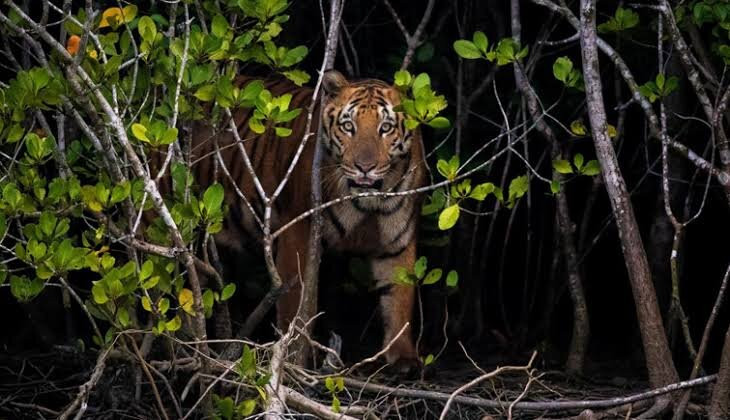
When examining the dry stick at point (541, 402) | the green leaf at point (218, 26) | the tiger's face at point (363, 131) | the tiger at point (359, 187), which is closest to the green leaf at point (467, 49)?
the tiger's face at point (363, 131)

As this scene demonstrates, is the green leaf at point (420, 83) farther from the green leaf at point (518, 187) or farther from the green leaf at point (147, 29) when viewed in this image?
the green leaf at point (147, 29)

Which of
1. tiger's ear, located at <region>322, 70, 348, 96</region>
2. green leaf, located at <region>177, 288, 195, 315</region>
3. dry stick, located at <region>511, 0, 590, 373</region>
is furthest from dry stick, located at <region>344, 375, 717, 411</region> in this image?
tiger's ear, located at <region>322, 70, 348, 96</region>

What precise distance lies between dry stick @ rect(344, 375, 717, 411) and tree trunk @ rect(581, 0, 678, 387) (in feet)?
0.28

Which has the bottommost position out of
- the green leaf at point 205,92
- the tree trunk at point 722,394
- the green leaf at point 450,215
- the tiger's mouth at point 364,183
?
the tree trunk at point 722,394

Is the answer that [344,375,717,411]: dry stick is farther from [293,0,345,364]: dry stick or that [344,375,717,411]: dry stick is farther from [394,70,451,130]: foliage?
[394,70,451,130]: foliage

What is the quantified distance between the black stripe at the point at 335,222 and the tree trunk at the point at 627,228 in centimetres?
124

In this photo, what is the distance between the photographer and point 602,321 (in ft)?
22.2

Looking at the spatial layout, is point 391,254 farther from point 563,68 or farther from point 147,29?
point 147,29

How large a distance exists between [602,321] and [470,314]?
729 millimetres

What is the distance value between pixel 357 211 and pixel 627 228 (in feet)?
4.21

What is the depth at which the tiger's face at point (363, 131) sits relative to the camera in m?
5.23

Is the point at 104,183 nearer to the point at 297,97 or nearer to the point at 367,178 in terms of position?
the point at 367,178

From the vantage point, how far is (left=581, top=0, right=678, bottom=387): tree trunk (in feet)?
15.2

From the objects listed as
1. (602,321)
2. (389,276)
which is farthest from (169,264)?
(602,321)
